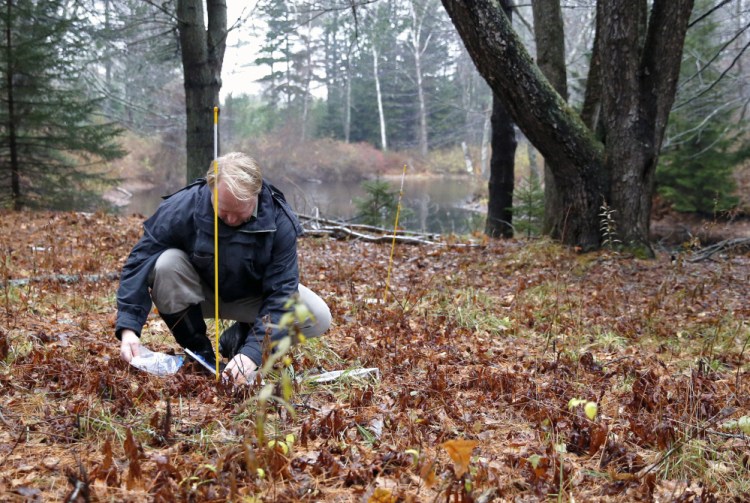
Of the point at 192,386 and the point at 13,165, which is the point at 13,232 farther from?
the point at 192,386

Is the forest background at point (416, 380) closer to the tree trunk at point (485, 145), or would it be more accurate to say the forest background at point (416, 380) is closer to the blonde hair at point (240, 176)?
the blonde hair at point (240, 176)

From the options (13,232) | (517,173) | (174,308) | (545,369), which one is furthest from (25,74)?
(517,173)

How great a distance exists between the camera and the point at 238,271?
11.7ft

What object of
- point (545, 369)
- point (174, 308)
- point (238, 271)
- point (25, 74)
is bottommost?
point (545, 369)

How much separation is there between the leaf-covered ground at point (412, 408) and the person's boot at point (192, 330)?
218 millimetres

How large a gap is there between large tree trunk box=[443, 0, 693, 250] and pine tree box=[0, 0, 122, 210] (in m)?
9.04

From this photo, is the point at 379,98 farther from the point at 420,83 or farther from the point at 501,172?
the point at 501,172

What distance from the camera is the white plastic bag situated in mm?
3423

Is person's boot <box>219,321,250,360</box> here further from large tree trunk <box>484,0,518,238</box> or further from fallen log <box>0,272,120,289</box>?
large tree trunk <box>484,0,518,238</box>

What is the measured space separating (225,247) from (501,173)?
8.63m

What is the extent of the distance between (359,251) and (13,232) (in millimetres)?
4828

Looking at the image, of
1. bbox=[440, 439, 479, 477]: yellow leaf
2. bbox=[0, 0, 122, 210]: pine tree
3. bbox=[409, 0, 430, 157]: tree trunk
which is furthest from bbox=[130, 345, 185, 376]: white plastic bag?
bbox=[409, 0, 430, 157]: tree trunk

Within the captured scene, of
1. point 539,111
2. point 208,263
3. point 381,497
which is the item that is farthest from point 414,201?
point 381,497

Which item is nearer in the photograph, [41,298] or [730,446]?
[730,446]
